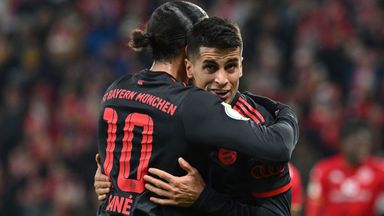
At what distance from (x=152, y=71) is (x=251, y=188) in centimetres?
74

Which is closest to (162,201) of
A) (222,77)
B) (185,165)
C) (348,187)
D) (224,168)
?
(185,165)

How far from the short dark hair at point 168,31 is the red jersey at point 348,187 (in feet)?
12.6

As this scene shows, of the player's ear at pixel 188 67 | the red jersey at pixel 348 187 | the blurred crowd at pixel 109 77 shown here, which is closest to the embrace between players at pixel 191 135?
A: the player's ear at pixel 188 67

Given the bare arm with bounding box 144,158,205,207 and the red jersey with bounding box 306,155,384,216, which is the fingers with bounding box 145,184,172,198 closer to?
the bare arm with bounding box 144,158,205,207

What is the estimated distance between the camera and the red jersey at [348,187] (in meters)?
8.20

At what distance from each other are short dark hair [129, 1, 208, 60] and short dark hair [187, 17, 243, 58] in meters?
0.10

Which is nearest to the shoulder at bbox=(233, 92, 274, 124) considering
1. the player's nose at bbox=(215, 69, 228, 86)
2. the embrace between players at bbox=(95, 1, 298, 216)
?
the embrace between players at bbox=(95, 1, 298, 216)

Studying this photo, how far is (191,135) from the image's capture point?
13.9ft

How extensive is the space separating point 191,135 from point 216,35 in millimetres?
503

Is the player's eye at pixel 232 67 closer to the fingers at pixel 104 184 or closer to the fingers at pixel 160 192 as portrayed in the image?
the fingers at pixel 160 192

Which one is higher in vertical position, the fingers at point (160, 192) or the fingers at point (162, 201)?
the fingers at point (160, 192)

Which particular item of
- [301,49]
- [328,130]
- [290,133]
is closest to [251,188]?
[290,133]

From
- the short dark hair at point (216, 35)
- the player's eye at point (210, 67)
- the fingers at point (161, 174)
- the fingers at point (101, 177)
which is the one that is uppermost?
the short dark hair at point (216, 35)

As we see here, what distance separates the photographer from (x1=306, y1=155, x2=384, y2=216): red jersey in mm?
8203
